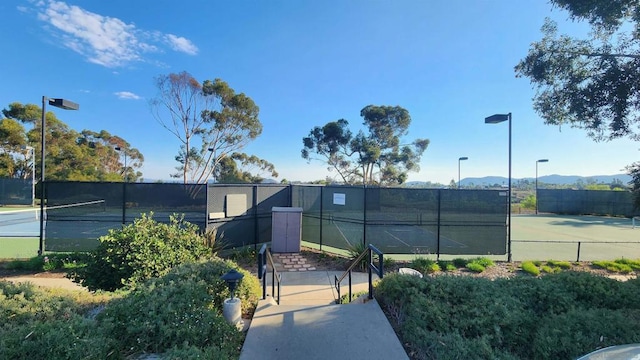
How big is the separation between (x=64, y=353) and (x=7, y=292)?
1645 millimetres

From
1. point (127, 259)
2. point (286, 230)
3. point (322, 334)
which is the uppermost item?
point (127, 259)

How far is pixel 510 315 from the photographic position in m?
2.78

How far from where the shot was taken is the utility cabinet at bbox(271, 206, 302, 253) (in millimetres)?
8203

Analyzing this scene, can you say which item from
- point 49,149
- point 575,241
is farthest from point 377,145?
point 49,149

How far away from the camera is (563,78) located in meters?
6.32

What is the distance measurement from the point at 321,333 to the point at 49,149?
29.2 metres

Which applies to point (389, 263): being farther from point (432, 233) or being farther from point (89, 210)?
point (89, 210)

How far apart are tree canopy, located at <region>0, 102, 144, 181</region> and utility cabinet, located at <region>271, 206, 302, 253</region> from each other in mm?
20586

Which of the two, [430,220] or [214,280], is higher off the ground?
[430,220]

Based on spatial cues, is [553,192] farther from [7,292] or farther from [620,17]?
[7,292]

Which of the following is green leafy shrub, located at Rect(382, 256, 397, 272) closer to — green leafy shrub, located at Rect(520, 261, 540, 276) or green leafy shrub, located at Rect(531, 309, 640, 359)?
green leafy shrub, located at Rect(520, 261, 540, 276)

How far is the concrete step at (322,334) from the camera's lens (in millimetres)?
2533

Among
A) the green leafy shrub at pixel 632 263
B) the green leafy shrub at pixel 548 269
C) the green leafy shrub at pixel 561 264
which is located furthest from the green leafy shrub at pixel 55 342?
the green leafy shrub at pixel 632 263

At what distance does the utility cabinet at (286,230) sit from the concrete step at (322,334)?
4.67 meters
